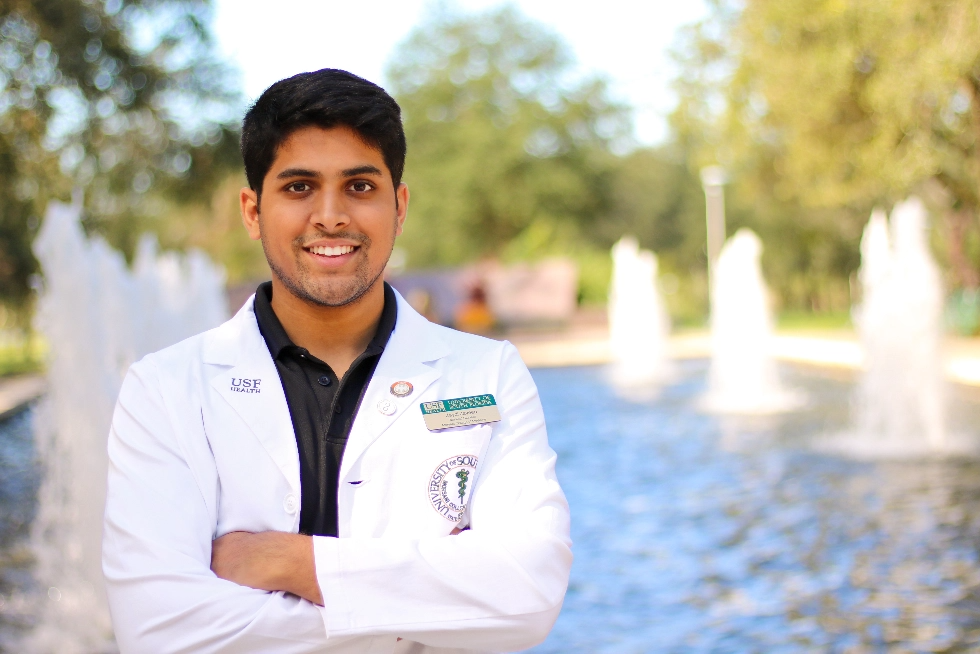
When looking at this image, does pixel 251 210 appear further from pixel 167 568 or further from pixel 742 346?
pixel 742 346

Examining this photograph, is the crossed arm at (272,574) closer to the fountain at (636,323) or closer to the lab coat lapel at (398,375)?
the lab coat lapel at (398,375)

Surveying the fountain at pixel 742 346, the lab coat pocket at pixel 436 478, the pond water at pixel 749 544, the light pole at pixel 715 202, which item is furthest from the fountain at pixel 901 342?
the light pole at pixel 715 202

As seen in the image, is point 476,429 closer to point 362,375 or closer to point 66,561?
point 362,375

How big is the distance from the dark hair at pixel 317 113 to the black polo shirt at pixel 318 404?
0.34m

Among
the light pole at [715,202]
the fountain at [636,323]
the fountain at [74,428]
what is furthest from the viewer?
the light pole at [715,202]

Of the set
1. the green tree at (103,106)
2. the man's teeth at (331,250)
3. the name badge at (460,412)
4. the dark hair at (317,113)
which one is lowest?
the name badge at (460,412)

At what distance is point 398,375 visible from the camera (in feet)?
7.38

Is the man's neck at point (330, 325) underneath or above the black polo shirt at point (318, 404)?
above

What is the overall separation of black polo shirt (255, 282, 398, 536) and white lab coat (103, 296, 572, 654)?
0.03m

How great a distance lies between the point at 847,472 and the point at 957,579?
11.9 feet

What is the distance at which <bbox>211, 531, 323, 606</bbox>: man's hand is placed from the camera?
6.60ft

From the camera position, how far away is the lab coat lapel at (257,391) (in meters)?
2.13

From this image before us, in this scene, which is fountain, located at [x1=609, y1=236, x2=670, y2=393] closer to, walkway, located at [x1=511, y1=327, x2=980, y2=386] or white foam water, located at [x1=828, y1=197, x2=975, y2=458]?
walkway, located at [x1=511, y1=327, x2=980, y2=386]

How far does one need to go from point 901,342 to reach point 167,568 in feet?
38.9
